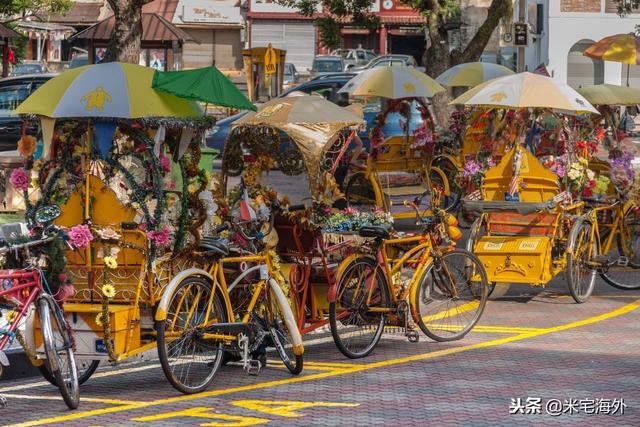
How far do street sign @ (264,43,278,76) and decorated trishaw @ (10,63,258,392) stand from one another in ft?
99.5

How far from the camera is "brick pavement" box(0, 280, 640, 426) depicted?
8758mm

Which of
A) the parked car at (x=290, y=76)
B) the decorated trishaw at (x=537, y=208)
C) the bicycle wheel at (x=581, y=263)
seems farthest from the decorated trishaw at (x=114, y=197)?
the parked car at (x=290, y=76)

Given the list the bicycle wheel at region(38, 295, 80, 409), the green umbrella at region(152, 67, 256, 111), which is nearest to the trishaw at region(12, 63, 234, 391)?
the green umbrella at region(152, 67, 256, 111)

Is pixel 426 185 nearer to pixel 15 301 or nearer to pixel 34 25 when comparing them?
pixel 15 301

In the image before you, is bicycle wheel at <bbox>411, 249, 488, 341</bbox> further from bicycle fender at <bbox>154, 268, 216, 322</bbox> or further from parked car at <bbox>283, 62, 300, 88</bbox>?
parked car at <bbox>283, 62, 300, 88</bbox>

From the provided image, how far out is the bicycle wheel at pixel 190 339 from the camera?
934 centimetres

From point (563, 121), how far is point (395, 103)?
5193 mm

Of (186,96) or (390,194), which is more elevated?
(186,96)

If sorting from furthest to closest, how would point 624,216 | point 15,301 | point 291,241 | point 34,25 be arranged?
1. point 34,25
2. point 624,216
3. point 291,241
4. point 15,301

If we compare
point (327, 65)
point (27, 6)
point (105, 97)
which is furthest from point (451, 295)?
point (327, 65)

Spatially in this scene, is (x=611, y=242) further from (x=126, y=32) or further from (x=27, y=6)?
(x=27, y=6)

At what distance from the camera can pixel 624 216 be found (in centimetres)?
1515

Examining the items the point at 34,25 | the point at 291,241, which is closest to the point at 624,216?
the point at 291,241

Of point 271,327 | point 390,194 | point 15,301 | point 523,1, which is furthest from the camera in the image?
point 523,1
